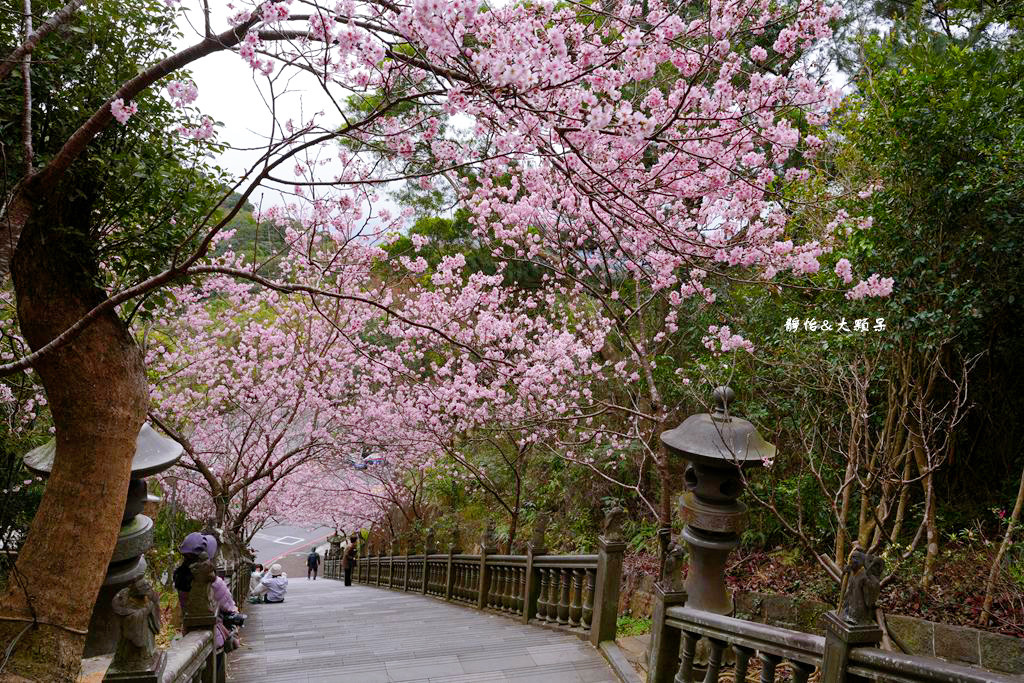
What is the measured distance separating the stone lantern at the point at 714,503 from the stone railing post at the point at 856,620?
127 cm

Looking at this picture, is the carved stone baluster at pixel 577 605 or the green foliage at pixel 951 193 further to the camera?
the carved stone baluster at pixel 577 605

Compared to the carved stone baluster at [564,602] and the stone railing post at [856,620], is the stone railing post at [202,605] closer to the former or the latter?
the stone railing post at [856,620]

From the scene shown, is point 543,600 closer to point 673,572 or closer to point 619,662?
point 619,662

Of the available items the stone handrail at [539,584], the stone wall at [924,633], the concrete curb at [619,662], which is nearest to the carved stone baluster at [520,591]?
the stone handrail at [539,584]

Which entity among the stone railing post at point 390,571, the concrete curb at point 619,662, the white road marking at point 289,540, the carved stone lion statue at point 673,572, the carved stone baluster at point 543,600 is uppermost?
the carved stone lion statue at point 673,572

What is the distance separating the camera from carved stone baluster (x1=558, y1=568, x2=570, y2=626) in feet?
19.1

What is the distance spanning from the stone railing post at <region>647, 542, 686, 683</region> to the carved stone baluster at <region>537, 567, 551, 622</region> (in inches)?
103

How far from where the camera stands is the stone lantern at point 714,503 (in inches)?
146

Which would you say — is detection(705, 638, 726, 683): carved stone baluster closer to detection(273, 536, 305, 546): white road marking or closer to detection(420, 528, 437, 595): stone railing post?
detection(420, 528, 437, 595): stone railing post

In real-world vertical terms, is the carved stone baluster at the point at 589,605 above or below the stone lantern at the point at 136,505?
below

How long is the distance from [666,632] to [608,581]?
1.30 meters

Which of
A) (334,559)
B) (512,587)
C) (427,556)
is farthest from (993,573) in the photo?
(334,559)

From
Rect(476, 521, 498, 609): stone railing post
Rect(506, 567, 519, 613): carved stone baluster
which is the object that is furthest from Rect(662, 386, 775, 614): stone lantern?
Rect(476, 521, 498, 609): stone railing post

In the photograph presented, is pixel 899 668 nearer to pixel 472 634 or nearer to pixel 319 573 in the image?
pixel 472 634
